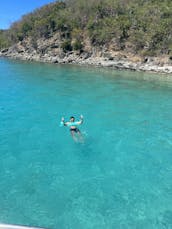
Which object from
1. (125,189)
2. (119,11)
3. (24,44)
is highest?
(119,11)

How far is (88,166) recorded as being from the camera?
1104cm

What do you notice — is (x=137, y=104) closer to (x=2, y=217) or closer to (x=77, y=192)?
(x=77, y=192)

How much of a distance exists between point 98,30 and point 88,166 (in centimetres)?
6246

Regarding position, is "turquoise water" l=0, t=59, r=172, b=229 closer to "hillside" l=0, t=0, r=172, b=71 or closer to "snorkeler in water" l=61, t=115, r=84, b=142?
"snorkeler in water" l=61, t=115, r=84, b=142

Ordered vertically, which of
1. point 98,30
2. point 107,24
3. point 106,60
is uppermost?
point 107,24

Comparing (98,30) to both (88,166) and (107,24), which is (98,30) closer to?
(107,24)

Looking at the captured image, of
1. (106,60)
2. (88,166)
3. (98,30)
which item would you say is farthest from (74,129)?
(98,30)

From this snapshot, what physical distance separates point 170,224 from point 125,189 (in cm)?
229

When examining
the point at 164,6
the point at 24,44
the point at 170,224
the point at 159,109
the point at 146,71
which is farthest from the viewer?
the point at 24,44

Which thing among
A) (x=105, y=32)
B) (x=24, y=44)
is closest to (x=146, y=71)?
(x=105, y=32)

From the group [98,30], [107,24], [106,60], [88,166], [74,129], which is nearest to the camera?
[88,166]

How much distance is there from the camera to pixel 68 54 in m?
67.3

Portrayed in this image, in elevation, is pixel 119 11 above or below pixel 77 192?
above

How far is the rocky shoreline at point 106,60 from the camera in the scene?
49.6m
